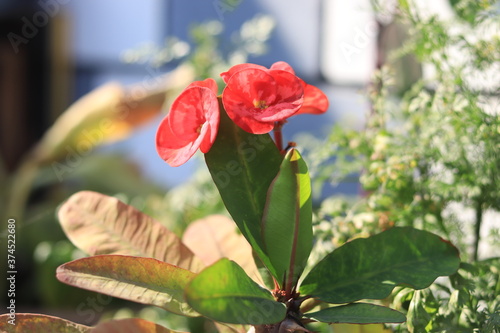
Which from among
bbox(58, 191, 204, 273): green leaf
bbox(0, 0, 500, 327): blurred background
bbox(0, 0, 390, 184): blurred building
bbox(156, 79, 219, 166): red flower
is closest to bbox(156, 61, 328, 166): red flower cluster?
bbox(156, 79, 219, 166): red flower

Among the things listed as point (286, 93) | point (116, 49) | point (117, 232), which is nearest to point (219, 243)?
point (117, 232)

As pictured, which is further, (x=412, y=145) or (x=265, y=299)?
(x=412, y=145)

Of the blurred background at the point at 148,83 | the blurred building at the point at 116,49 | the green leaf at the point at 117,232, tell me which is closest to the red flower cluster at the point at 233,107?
the green leaf at the point at 117,232

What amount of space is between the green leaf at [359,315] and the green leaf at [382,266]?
0.04 feet

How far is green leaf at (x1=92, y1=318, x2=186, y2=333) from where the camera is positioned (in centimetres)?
46

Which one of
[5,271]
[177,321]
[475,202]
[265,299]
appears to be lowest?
[5,271]

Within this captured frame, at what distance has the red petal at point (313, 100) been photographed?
1.79 ft

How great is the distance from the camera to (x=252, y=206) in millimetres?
510

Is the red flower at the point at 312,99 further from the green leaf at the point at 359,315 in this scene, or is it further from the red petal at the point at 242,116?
the green leaf at the point at 359,315

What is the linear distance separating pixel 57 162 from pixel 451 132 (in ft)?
4.55

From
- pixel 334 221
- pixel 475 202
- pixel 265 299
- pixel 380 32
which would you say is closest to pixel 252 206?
pixel 265 299

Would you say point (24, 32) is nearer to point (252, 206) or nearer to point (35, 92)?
point (35, 92)

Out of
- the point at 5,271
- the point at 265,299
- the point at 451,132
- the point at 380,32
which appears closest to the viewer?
the point at 265,299

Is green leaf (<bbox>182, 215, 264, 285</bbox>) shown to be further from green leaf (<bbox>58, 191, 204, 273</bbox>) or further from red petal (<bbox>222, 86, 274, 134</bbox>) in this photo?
red petal (<bbox>222, 86, 274, 134</bbox>)
